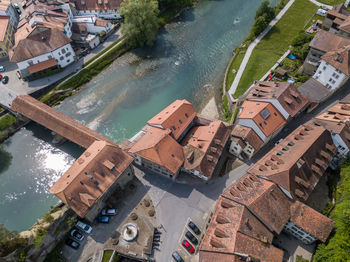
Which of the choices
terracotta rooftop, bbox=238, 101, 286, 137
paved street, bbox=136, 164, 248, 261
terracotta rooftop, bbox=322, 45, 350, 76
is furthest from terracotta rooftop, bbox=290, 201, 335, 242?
terracotta rooftop, bbox=322, 45, 350, 76

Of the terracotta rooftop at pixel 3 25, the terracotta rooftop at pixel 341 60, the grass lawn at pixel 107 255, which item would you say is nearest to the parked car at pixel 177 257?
the grass lawn at pixel 107 255

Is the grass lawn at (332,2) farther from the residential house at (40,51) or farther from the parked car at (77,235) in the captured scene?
the parked car at (77,235)

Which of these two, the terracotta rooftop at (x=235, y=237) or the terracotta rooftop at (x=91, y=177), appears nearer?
the terracotta rooftop at (x=235, y=237)

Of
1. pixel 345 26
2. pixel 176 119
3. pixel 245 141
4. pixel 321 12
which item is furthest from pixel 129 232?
pixel 321 12

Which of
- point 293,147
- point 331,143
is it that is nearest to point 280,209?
point 293,147

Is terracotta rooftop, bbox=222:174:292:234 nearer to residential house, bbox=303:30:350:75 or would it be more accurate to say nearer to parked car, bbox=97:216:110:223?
parked car, bbox=97:216:110:223
